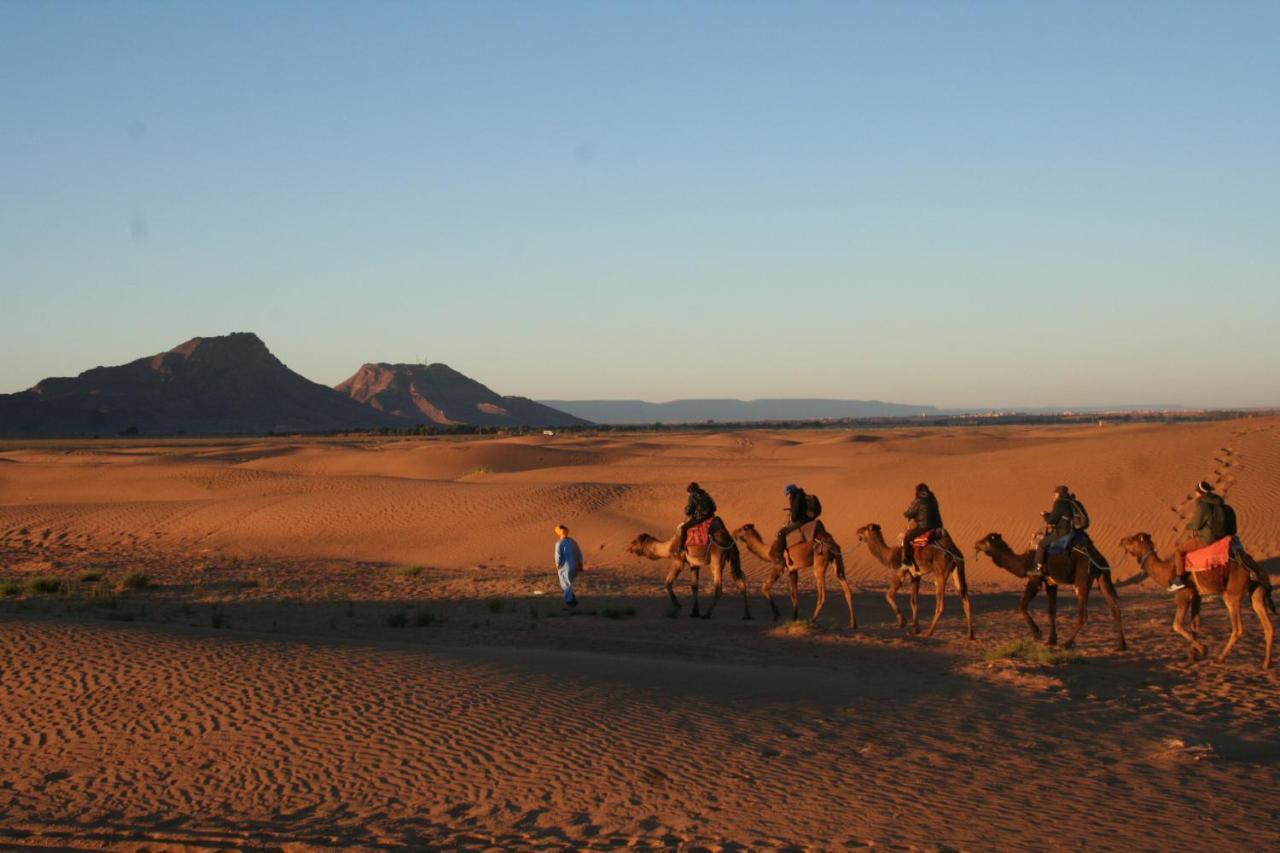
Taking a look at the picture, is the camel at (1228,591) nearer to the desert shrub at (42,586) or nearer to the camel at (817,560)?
the camel at (817,560)

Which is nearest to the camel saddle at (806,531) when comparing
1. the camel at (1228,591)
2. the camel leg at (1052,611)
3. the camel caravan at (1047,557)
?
the camel caravan at (1047,557)

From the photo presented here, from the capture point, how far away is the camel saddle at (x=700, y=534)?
1944cm

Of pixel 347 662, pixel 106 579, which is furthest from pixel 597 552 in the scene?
pixel 347 662

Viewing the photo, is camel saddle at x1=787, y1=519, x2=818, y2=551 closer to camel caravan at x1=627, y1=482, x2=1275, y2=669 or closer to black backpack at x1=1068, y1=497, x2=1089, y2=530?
camel caravan at x1=627, y1=482, x2=1275, y2=669

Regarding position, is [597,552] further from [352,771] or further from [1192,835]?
[1192,835]

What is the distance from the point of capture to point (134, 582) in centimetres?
2347

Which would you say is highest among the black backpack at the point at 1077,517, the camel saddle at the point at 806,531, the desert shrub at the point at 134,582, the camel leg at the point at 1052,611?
the black backpack at the point at 1077,517

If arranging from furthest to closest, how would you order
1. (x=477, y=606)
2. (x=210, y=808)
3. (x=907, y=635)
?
1. (x=477, y=606)
2. (x=907, y=635)
3. (x=210, y=808)

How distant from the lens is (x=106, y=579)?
2503 centimetres

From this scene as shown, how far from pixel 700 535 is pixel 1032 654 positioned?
640 cm

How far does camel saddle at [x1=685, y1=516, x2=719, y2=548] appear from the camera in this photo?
19.4m

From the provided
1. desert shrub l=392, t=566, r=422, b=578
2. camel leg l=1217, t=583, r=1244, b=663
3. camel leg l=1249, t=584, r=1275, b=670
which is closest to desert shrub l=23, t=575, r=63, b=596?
desert shrub l=392, t=566, r=422, b=578

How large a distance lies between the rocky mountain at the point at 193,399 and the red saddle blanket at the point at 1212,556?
433 feet

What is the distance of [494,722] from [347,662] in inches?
120
